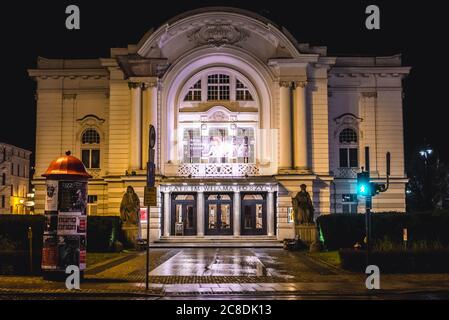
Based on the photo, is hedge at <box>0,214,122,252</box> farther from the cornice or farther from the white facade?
the white facade

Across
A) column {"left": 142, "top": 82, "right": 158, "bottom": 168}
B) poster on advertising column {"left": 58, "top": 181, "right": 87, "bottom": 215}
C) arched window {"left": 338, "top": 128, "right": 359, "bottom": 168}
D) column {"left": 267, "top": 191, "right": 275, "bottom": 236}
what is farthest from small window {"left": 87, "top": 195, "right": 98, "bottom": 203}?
poster on advertising column {"left": 58, "top": 181, "right": 87, "bottom": 215}

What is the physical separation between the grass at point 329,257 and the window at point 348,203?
12.0 m

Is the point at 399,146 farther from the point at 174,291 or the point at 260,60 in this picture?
the point at 174,291

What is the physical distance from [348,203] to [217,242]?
34.7 feet

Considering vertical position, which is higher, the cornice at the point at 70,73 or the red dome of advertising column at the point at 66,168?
the cornice at the point at 70,73

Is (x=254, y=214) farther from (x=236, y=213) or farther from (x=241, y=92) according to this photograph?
(x=241, y=92)

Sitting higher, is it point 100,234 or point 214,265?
point 100,234

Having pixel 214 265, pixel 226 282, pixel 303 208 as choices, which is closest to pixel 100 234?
pixel 214 265

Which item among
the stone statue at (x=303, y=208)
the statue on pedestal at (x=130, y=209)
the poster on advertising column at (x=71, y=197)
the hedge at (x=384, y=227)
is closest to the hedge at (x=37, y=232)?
the statue on pedestal at (x=130, y=209)

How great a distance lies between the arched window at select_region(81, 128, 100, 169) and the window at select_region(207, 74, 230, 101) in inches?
356

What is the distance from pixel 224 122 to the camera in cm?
4744

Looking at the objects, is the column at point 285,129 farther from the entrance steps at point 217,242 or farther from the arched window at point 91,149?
the arched window at point 91,149

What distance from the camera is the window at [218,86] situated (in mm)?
48034
